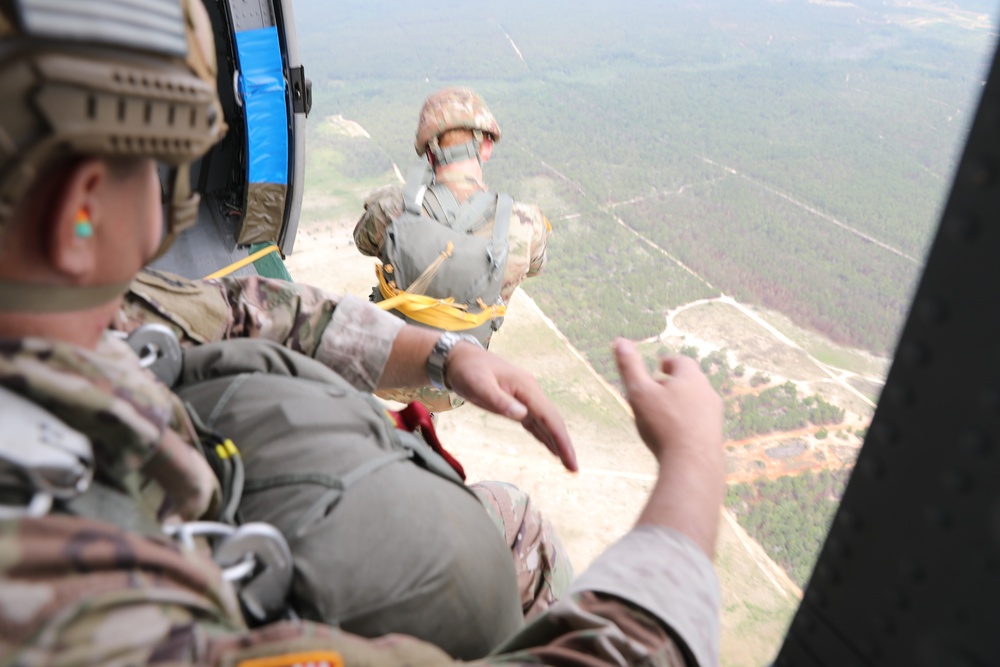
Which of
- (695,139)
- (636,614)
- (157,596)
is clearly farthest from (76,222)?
(695,139)

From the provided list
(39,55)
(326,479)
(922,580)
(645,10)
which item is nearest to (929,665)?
(922,580)

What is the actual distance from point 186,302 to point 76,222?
775 mm

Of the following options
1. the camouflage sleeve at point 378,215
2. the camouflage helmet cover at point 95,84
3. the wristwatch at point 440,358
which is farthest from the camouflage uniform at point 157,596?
the camouflage sleeve at point 378,215

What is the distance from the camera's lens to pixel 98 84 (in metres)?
0.61

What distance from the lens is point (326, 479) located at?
970 millimetres

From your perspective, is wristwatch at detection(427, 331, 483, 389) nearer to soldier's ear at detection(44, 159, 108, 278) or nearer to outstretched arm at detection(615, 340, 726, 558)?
outstretched arm at detection(615, 340, 726, 558)

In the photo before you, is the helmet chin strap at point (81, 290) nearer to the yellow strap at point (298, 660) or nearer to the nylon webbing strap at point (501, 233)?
the yellow strap at point (298, 660)

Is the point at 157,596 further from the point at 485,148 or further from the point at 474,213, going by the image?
the point at 485,148

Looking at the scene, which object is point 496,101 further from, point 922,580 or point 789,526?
point 922,580

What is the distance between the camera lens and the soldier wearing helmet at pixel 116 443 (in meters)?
0.57

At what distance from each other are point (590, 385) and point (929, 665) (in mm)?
4547

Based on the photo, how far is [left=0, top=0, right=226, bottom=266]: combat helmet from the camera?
1.85 feet

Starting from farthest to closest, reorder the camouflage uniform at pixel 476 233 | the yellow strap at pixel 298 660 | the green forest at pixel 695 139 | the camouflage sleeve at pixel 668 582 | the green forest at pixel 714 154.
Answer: the green forest at pixel 695 139
the green forest at pixel 714 154
the camouflage uniform at pixel 476 233
the camouflage sleeve at pixel 668 582
the yellow strap at pixel 298 660

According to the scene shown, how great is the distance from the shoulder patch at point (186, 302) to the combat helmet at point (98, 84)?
638 millimetres
